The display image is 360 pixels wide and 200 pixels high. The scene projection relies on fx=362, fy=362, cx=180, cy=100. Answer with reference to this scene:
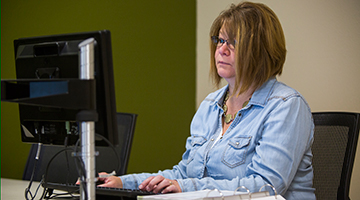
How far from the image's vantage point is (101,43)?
32.1 inches

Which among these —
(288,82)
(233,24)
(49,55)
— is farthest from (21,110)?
(288,82)

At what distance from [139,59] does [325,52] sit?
55.5 inches

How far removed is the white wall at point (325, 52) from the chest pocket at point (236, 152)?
105 cm

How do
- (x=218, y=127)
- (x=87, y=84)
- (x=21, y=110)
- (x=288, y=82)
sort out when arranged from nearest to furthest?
(x=87, y=84), (x=21, y=110), (x=218, y=127), (x=288, y=82)

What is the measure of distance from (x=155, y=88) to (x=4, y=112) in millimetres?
1187

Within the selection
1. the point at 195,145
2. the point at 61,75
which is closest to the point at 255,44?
the point at 195,145

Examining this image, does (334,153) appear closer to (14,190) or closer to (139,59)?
(14,190)

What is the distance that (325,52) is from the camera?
6.98 feet

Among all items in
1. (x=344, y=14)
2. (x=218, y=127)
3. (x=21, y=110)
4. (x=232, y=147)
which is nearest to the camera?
(x=21, y=110)

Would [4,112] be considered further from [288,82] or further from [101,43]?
[101,43]

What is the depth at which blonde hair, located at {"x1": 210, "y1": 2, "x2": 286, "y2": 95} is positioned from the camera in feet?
4.20

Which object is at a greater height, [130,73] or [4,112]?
[130,73]

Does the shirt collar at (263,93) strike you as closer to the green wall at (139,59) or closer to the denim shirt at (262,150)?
the denim shirt at (262,150)

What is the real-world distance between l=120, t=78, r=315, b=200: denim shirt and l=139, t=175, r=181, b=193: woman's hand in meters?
0.03
